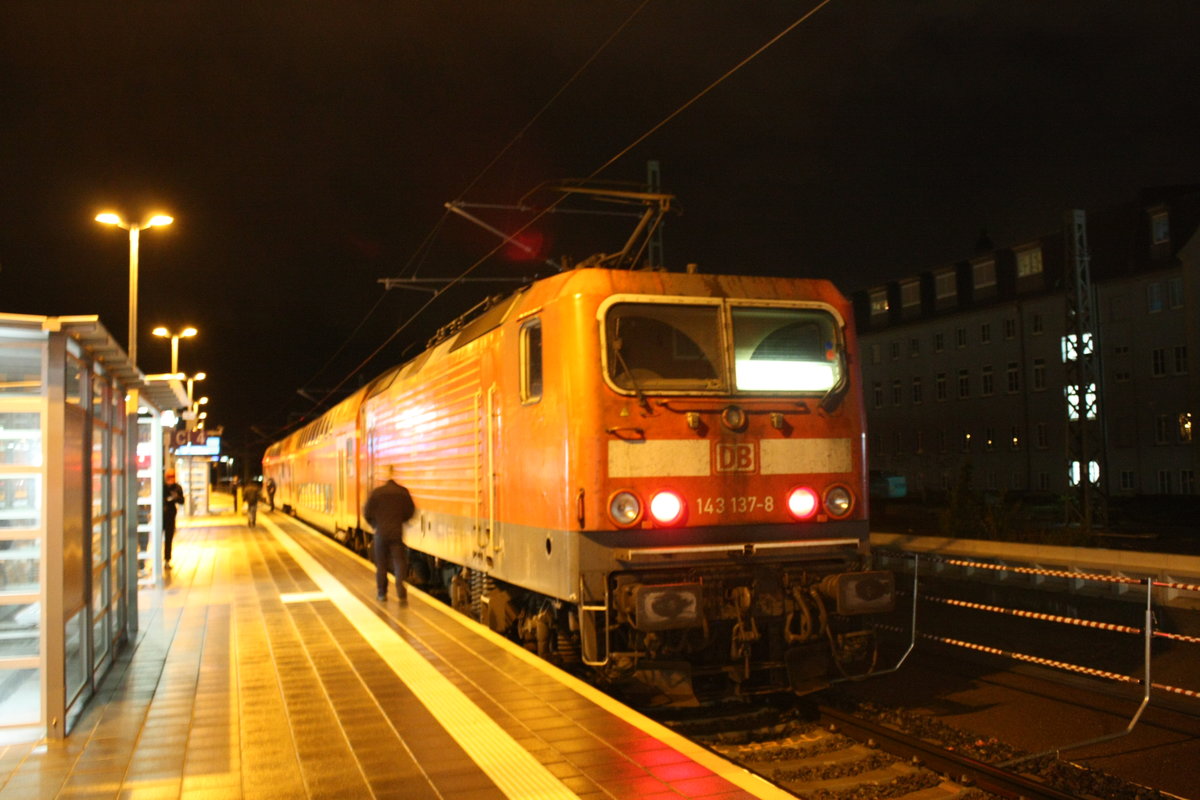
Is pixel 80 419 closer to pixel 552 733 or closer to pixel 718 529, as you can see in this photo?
pixel 552 733

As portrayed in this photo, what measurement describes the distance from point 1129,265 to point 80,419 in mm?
43668

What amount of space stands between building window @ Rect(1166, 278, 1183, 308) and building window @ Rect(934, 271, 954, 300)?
12.3 meters

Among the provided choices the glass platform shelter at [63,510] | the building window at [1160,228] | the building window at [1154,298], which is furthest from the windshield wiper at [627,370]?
the building window at [1160,228]

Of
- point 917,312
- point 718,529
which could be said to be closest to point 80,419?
point 718,529

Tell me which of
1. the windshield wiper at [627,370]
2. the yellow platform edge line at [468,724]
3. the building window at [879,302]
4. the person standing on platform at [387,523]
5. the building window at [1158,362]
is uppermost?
the building window at [879,302]

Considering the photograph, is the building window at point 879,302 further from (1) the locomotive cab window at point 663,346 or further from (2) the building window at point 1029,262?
(1) the locomotive cab window at point 663,346

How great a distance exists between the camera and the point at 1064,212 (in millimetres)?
22766

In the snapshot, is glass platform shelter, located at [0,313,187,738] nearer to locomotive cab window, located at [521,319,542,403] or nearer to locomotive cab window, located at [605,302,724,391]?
locomotive cab window, located at [521,319,542,403]

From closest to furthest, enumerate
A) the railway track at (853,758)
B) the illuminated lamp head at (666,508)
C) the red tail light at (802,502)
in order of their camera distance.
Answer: the railway track at (853,758) < the illuminated lamp head at (666,508) < the red tail light at (802,502)

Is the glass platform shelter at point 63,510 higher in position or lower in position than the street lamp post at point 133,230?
lower

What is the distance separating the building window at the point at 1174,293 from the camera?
4022 cm

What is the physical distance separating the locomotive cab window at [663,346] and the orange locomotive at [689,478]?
0.02 m

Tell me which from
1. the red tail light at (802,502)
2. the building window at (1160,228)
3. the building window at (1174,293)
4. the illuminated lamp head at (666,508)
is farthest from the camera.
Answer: the building window at (1160,228)

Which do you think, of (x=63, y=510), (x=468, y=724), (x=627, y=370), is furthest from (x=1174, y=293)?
(x=63, y=510)
